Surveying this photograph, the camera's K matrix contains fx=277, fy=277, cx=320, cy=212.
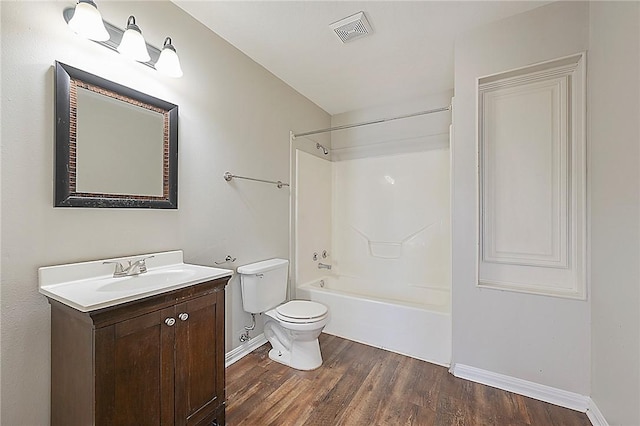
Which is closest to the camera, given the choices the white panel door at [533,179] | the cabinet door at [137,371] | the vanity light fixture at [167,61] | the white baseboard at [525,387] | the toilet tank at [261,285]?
the cabinet door at [137,371]

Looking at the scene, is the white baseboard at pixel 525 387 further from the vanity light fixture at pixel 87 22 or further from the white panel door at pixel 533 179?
the vanity light fixture at pixel 87 22

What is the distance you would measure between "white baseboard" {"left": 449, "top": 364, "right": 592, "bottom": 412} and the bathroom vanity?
1634mm

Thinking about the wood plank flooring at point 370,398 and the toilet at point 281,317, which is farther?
the toilet at point 281,317

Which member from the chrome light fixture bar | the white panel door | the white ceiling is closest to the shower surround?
the white ceiling

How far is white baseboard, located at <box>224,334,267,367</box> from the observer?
6.93 ft

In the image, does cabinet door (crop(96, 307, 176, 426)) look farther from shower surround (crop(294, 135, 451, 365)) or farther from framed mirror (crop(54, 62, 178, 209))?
shower surround (crop(294, 135, 451, 365))

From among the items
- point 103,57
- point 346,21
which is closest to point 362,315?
point 346,21

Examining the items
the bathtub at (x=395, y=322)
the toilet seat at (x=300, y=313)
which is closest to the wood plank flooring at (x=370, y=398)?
the bathtub at (x=395, y=322)

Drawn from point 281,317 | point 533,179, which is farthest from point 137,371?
point 533,179

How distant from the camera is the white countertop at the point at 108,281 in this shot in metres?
1.05

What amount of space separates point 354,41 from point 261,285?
6.48ft

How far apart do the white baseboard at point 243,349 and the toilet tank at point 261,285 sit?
1.05 ft

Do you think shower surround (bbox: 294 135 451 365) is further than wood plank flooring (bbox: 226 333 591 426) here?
Yes

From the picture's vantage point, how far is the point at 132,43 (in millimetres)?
1376
